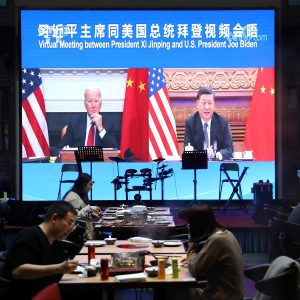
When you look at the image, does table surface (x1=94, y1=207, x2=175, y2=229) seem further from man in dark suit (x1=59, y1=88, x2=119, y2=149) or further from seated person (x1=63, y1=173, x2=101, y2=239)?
man in dark suit (x1=59, y1=88, x2=119, y2=149)

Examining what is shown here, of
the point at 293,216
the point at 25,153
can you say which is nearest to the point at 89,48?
the point at 25,153

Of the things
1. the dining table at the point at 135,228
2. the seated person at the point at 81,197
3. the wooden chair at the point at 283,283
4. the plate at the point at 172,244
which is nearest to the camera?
the wooden chair at the point at 283,283

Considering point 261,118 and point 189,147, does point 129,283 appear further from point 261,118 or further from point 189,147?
point 261,118

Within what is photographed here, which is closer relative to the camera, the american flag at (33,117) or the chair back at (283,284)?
the chair back at (283,284)

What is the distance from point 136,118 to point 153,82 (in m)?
0.74

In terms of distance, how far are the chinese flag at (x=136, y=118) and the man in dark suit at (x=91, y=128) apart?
240 millimetres

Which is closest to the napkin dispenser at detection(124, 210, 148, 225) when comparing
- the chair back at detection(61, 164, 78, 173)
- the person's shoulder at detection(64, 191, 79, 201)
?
the person's shoulder at detection(64, 191, 79, 201)

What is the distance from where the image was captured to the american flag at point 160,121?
11.6 m

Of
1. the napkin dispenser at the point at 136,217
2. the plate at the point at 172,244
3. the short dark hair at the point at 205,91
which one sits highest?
the short dark hair at the point at 205,91

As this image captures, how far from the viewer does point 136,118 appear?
38.4 ft

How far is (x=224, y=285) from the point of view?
427 cm

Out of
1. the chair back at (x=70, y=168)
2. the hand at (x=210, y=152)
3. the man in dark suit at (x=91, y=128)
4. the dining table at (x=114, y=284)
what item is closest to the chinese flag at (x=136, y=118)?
the man in dark suit at (x=91, y=128)

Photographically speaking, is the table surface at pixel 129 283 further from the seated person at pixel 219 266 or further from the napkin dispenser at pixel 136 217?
the napkin dispenser at pixel 136 217

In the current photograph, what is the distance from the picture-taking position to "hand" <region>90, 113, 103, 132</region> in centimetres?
1160
